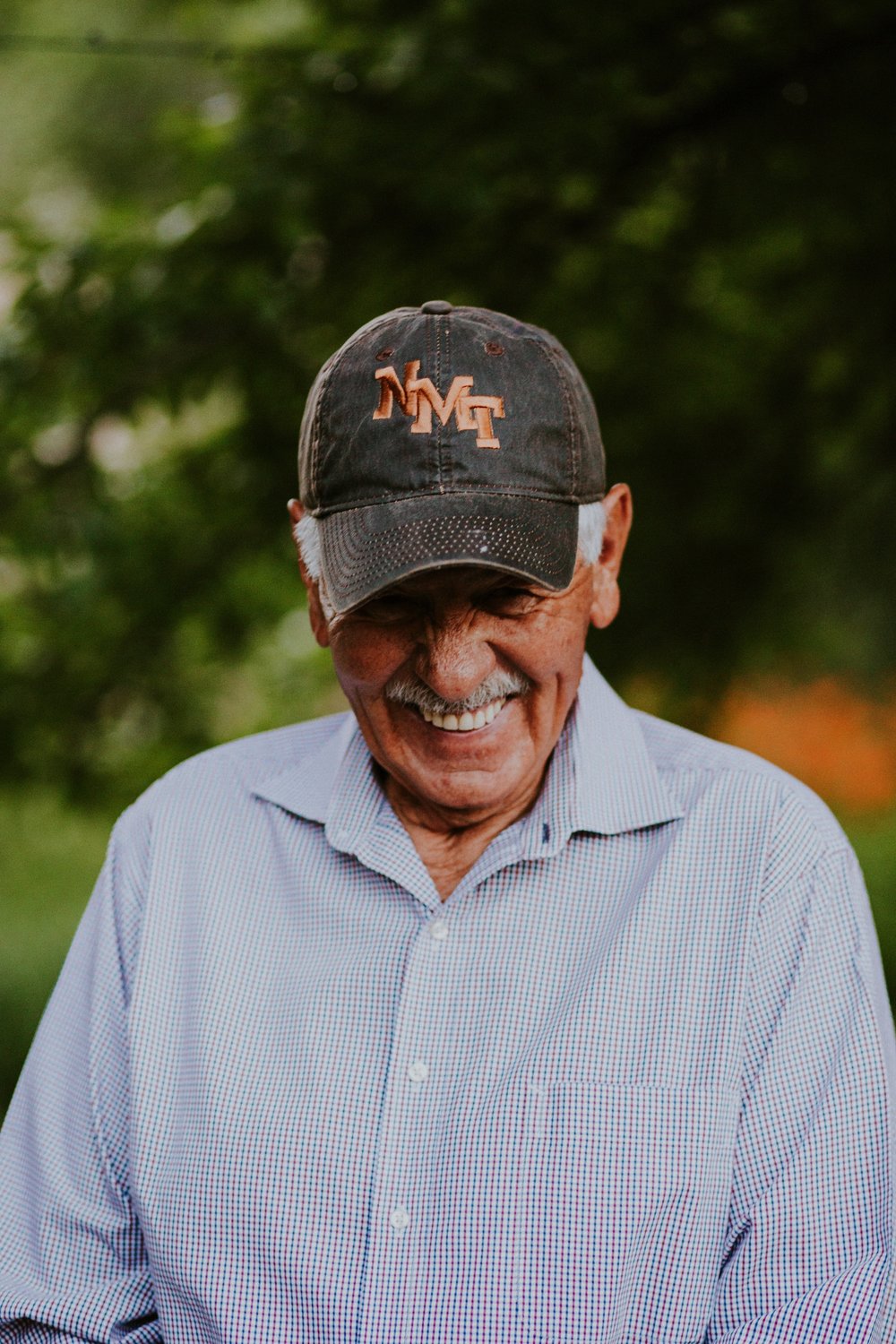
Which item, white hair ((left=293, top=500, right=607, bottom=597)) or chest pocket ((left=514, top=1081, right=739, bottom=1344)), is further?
white hair ((left=293, top=500, right=607, bottom=597))

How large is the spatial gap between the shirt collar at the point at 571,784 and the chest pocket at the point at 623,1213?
0.35 metres

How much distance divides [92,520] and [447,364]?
2.34m

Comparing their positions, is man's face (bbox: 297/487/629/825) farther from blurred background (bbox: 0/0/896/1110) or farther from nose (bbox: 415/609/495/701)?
blurred background (bbox: 0/0/896/1110)

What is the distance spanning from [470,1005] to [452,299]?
2.76 meters

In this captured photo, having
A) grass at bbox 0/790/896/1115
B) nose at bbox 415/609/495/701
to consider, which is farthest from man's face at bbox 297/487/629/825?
grass at bbox 0/790/896/1115

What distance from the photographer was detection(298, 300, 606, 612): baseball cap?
1.73 metres

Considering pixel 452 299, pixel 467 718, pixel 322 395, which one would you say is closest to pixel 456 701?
pixel 467 718

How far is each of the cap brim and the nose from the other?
107 mm

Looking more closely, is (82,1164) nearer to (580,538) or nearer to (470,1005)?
(470,1005)

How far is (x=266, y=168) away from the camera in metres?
3.59

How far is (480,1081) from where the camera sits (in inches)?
68.4

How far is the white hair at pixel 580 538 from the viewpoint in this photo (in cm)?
187

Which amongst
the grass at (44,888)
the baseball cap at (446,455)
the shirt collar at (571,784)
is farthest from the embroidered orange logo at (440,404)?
the grass at (44,888)

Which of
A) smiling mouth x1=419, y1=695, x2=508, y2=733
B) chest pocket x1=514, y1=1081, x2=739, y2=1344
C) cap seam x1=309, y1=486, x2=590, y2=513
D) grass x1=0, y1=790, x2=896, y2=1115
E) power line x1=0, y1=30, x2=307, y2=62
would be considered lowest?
grass x1=0, y1=790, x2=896, y2=1115
